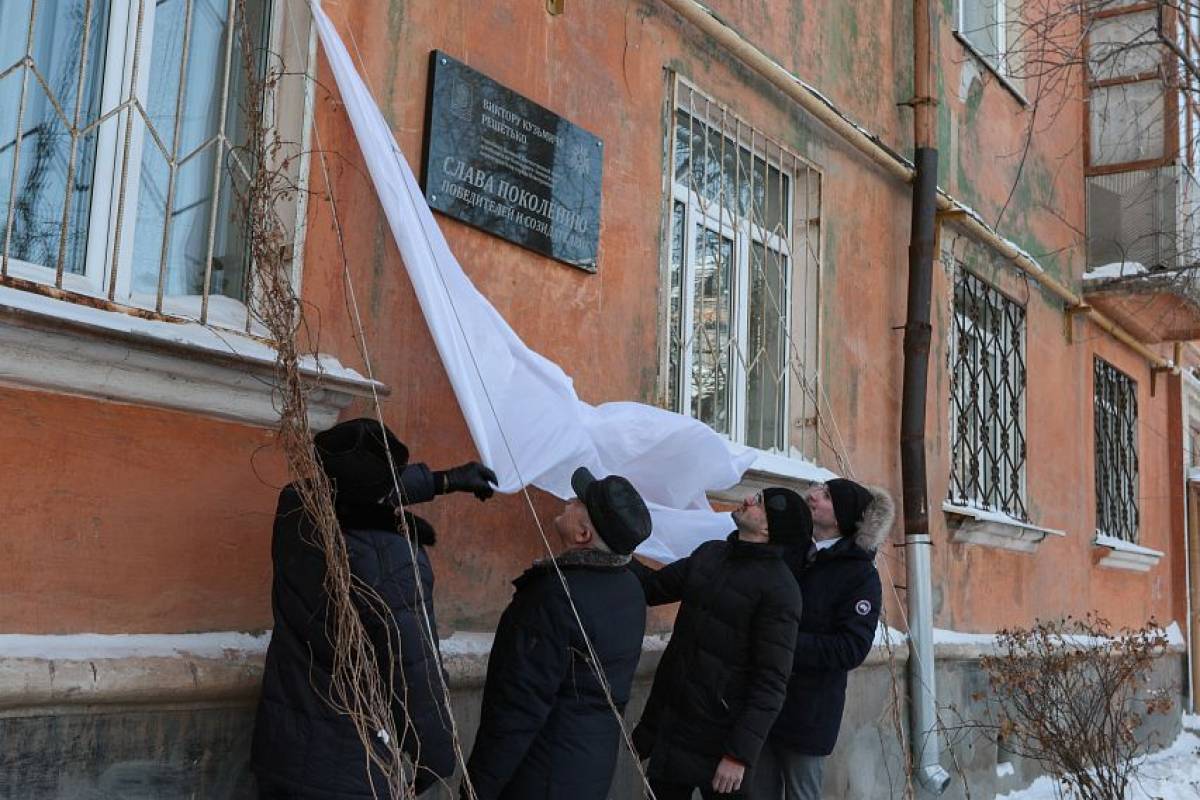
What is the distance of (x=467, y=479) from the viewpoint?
144 inches

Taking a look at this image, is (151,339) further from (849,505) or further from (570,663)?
(849,505)

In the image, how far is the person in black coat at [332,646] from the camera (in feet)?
10.5

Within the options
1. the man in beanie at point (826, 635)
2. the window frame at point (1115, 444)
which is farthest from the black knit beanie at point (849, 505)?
the window frame at point (1115, 444)

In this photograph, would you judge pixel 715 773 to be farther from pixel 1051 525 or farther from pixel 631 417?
pixel 1051 525

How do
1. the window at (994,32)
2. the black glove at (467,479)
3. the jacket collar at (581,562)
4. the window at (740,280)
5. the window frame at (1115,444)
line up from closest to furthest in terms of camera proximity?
the black glove at (467,479) < the jacket collar at (581,562) < the window at (740,280) < the window at (994,32) < the window frame at (1115,444)

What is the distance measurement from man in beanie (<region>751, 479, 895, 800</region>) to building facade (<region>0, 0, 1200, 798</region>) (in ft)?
2.26

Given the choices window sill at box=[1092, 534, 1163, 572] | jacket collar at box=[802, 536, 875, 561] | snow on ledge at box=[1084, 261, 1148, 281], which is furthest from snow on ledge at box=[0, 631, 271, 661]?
snow on ledge at box=[1084, 261, 1148, 281]

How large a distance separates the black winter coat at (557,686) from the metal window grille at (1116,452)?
768 cm

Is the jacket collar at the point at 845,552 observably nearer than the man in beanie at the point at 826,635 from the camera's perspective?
No

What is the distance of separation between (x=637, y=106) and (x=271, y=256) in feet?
7.73

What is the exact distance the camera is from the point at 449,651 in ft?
13.9

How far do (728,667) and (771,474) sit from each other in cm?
177

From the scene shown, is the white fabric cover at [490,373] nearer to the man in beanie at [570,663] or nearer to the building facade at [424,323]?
the building facade at [424,323]

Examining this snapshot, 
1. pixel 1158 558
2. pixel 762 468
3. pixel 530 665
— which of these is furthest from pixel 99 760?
pixel 1158 558
